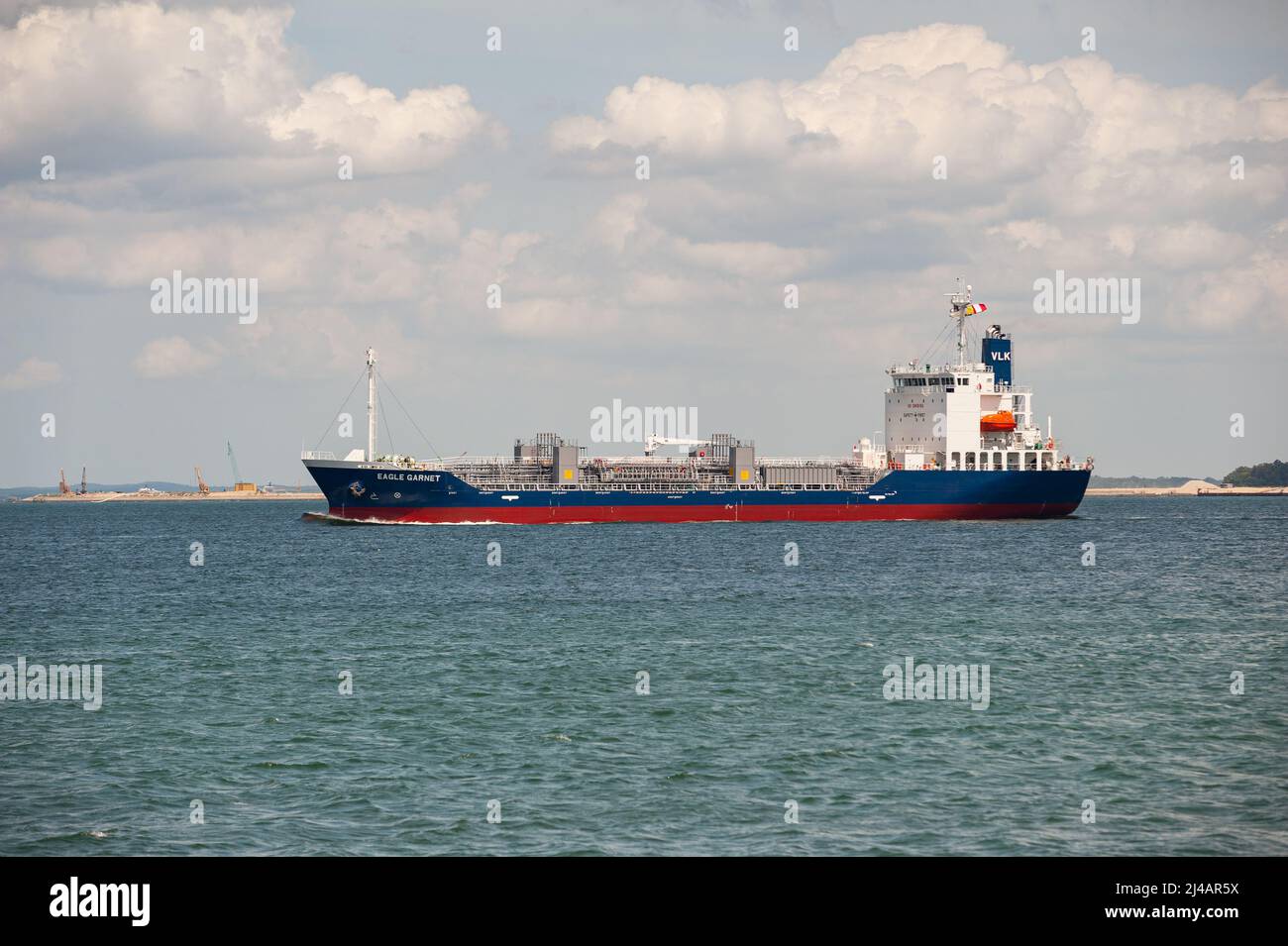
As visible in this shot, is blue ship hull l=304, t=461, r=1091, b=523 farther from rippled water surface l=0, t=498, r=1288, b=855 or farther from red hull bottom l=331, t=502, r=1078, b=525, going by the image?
rippled water surface l=0, t=498, r=1288, b=855

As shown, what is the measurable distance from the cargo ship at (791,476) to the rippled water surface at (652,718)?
3375 centimetres

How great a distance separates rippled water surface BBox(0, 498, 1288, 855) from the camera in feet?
63.3

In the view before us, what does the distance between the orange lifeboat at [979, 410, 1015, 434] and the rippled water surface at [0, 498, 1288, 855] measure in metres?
43.8

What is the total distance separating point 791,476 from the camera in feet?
340

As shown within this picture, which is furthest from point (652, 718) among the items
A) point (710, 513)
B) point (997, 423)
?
point (997, 423)

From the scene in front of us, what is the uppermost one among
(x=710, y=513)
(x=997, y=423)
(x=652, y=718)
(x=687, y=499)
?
(x=997, y=423)

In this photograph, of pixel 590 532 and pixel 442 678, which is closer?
pixel 442 678

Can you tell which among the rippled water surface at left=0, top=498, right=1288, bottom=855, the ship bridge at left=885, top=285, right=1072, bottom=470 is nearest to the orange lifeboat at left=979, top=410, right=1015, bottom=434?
the ship bridge at left=885, top=285, right=1072, bottom=470

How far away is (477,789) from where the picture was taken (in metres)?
21.5

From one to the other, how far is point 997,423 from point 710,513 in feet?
86.3

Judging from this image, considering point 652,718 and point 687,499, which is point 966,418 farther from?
point 652,718
